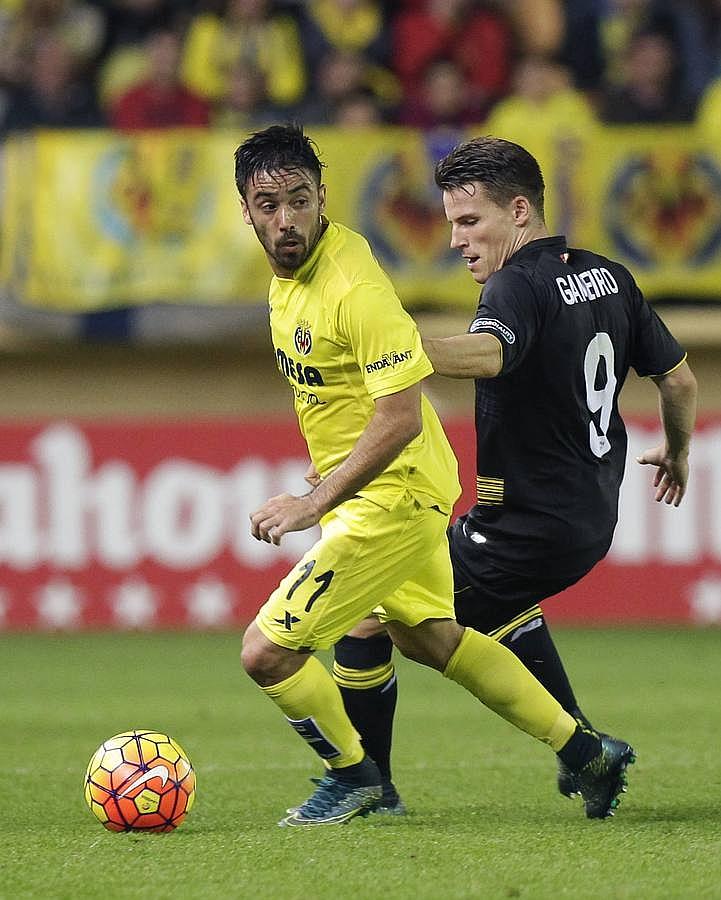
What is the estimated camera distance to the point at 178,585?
35.8 ft

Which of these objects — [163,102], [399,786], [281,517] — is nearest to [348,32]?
[163,102]

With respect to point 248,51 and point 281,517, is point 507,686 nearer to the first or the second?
point 281,517

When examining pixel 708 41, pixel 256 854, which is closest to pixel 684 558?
pixel 708 41

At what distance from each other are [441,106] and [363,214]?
1010 millimetres

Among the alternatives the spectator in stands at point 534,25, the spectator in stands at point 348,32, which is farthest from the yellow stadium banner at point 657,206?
the spectator in stands at point 348,32

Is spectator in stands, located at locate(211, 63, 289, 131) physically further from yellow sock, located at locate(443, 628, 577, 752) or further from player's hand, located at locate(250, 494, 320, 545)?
player's hand, located at locate(250, 494, 320, 545)

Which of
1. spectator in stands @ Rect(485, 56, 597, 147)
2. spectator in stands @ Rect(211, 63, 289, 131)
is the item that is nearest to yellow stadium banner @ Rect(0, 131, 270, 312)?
spectator in stands @ Rect(211, 63, 289, 131)

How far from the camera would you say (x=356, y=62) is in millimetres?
12211

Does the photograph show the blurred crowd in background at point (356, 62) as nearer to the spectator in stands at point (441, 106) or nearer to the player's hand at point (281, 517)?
the spectator in stands at point (441, 106)

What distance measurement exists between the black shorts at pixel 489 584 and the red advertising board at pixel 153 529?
558 centimetres

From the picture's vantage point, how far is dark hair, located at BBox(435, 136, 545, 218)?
4883 millimetres

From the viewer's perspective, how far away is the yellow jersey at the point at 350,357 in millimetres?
4566

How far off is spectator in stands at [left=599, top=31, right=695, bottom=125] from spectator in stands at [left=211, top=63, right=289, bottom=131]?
232 centimetres

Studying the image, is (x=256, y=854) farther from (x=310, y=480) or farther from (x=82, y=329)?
(x=82, y=329)
